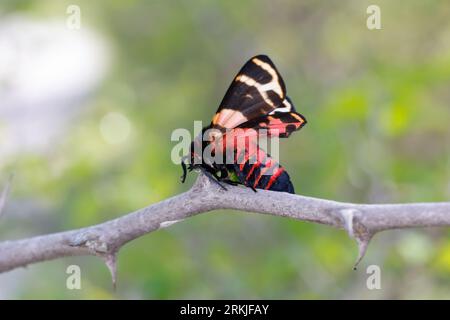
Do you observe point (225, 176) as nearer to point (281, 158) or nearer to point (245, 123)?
point (245, 123)

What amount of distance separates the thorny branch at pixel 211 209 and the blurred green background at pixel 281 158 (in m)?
1.65

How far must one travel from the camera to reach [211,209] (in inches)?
70.4

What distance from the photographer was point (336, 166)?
14.5 feet

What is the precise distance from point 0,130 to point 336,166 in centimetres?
206

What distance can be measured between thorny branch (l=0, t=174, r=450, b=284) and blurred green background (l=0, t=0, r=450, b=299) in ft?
5.41

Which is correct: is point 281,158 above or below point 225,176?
above

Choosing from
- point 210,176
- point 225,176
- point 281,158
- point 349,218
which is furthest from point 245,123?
point 281,158

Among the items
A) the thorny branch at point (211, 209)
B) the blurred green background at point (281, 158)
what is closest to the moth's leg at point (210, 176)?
the thorny branch at point (211, 209)

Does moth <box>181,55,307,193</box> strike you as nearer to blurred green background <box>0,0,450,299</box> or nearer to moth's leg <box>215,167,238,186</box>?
moth's leg <box>215,167,238,186</box>

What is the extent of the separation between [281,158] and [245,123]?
138 inches

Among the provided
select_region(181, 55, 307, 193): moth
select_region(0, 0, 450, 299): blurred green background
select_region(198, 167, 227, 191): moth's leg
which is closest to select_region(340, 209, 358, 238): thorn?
select_region(198, 167, 227, 191): moth's leg

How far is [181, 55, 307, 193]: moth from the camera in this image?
6.70 ft
